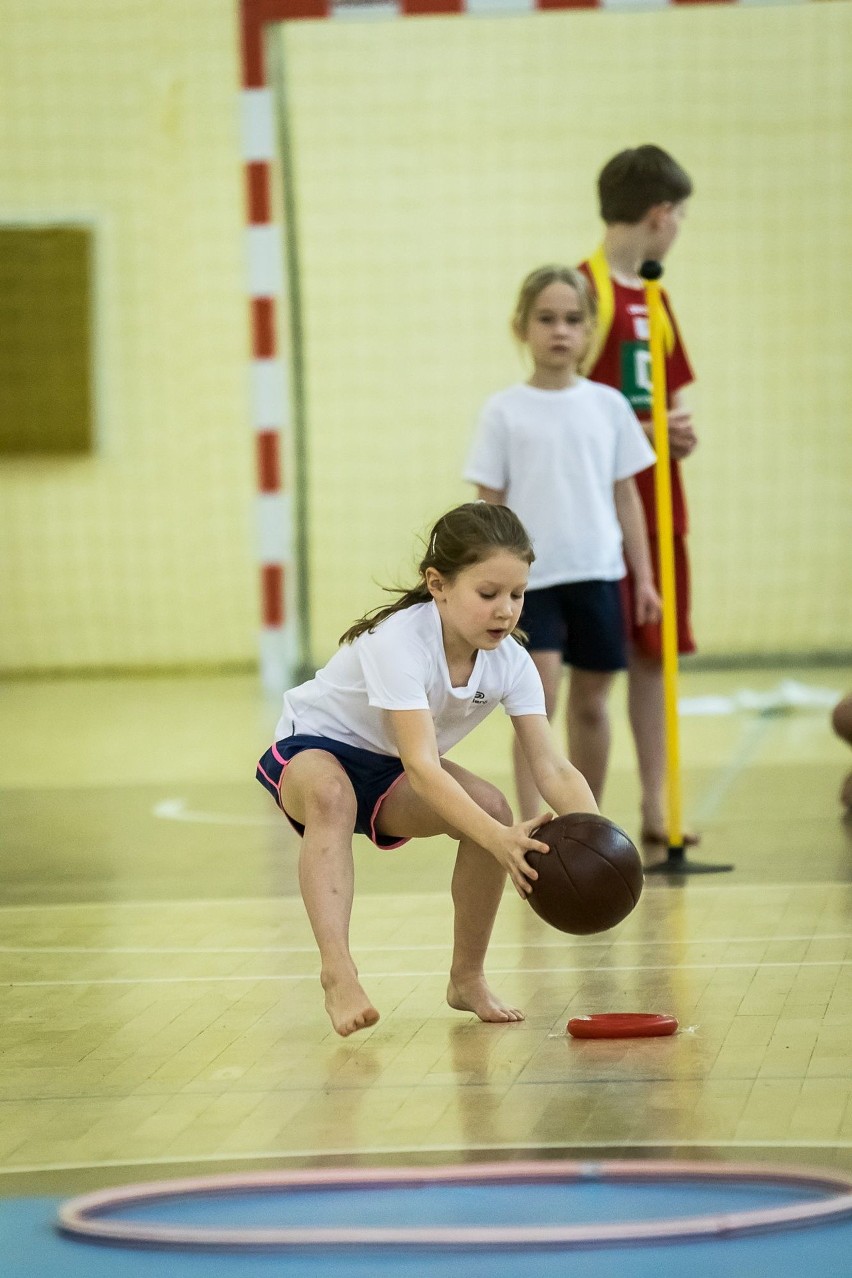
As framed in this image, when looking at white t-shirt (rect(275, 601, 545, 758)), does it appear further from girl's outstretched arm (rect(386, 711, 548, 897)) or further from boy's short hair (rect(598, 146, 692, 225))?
boy's short hair (rect(598, 146, 692, 225))

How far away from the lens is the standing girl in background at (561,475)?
4.82 m

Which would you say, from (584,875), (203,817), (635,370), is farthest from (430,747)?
(203,817)

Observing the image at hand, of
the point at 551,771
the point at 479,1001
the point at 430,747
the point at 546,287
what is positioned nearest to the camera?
the point at 430,747

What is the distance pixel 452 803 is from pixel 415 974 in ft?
2.60

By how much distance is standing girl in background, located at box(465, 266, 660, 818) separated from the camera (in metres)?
4.82

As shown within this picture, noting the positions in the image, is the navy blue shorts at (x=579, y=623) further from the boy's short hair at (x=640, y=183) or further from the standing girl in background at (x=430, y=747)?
the standing girl in background at (x=430, y=747)

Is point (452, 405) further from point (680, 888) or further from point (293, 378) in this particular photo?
point (680, 888)

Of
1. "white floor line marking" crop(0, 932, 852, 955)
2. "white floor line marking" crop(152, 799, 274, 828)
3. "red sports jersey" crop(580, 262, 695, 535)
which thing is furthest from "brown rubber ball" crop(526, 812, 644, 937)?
"white floor line marking" crop(152, 799, 274, 828)

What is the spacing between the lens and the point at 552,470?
4.86 m

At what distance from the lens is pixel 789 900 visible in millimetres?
4469

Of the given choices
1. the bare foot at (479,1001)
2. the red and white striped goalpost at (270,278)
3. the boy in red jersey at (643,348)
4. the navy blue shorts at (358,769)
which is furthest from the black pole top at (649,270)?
the red and white striped goalpost at (270,278)

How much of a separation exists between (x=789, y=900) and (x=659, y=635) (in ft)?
3.28

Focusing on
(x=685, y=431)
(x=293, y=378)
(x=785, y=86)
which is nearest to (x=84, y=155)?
(x=293, y=378)

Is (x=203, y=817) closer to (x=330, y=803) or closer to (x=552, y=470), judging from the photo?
(x=552, y=470)
